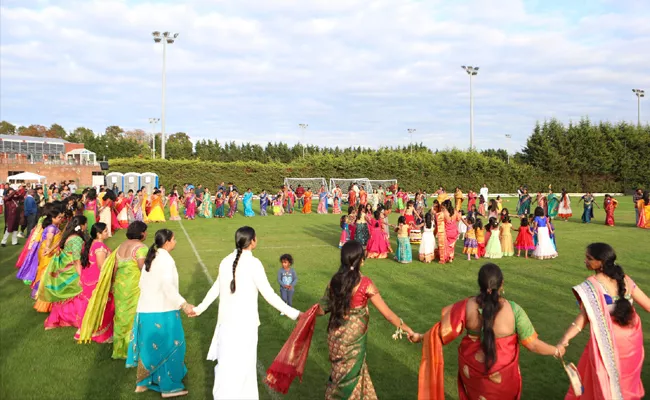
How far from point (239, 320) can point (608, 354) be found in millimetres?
3026

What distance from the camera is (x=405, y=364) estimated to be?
5855 mm

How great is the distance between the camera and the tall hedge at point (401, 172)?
39.8 m

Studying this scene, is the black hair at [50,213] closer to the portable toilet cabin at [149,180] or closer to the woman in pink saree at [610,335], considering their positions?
the woman in pink saree at [610,335]

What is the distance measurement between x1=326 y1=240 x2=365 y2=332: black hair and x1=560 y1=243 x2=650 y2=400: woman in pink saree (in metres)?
1.70

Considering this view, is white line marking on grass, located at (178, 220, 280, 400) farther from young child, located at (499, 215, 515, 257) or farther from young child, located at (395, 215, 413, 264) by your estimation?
young child, located at (499, 215, 515, 257)

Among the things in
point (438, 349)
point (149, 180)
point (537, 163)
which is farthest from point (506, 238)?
point (537, 163)

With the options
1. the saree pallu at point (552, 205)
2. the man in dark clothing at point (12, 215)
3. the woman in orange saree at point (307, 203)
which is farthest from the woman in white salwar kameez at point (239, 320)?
the woman in orange saree at point (307, 203)

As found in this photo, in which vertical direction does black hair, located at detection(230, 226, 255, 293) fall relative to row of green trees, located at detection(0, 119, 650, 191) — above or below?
below

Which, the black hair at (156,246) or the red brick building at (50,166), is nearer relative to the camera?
the black hair at (156,246)

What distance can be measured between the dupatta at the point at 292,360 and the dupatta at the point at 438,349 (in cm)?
96

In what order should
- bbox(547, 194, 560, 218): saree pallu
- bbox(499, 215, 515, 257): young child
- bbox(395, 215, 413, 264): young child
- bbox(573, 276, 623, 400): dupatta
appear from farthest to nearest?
1. bbox(547, 194, 560, 218): saree pallu
2. bbox(499, 215, 515, 257): young child
3. bbox(395, 215, 413, 264): young child
4. bbox(573, 276, 623, 400): dupatta

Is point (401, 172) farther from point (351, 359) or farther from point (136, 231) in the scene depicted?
point (351, 359)

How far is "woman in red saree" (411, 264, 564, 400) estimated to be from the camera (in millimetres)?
3551

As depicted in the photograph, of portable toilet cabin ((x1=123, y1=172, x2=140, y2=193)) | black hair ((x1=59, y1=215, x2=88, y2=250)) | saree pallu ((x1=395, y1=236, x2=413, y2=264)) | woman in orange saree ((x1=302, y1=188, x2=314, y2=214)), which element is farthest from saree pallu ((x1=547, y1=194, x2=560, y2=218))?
portable toilet cabin ((x1=123, y1=172, x2=140, y2=193))
